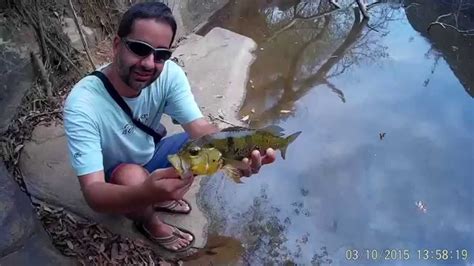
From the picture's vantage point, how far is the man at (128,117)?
2006 mm

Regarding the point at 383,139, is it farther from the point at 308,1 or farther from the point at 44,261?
the point at 308,1

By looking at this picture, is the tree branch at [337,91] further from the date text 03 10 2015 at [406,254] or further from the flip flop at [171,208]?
the flip flop at [171,208]

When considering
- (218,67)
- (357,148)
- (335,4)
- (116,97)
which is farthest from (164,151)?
(335,4)

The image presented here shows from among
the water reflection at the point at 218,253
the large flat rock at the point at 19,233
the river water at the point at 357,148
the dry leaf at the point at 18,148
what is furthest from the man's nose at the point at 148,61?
the dry leaf at the point at 18,148

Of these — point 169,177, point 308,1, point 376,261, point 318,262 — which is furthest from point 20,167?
point 308,1

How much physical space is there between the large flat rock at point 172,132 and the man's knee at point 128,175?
1.80ft

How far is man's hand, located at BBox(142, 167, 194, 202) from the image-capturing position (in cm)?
181

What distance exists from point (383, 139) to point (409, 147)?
0.66 feet

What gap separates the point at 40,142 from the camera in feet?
10.9

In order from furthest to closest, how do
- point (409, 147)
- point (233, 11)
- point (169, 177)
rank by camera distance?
point (233, 11)
point (409, 147)
point (169, 177)

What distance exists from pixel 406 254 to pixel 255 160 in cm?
154

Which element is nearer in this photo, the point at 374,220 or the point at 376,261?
the point at 376,261

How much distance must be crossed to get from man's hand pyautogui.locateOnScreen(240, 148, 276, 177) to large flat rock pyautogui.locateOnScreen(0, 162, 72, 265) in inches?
37.2

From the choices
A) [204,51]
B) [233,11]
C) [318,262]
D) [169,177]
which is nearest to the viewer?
[169,177]
